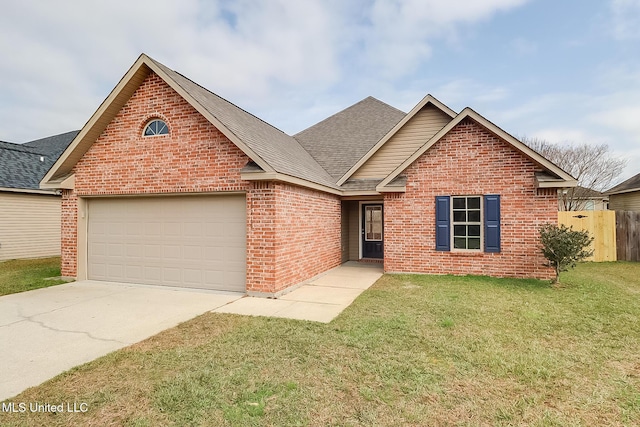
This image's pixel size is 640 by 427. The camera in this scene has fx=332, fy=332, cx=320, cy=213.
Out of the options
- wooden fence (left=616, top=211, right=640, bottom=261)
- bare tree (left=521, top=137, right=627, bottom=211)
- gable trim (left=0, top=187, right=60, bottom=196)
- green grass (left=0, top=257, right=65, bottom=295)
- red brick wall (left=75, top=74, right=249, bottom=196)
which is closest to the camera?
red brick wall (left=75, top=74, right=249, bottom=196)

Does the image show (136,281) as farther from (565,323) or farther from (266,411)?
(565,323)

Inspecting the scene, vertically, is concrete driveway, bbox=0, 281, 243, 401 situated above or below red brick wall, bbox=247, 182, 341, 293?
below

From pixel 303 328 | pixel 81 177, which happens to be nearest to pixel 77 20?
pixel 81 177

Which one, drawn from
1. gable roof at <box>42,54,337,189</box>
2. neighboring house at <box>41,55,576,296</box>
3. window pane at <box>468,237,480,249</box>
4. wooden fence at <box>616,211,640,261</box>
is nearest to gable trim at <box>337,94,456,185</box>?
neighboring house at <box>41,55,576,296</box>

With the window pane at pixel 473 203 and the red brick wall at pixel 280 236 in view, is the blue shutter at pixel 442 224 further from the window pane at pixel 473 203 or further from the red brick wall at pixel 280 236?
the red brick wall at pixel 280 236

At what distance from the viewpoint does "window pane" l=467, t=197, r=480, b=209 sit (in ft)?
33.3

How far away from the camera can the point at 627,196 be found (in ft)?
62.0

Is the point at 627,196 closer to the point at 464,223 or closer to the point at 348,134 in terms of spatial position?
the point at 464,223

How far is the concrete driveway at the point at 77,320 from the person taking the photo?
429cm

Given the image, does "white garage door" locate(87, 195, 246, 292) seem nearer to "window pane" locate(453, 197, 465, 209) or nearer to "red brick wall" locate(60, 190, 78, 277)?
"red brick wall" locate(60, 190, 78, 277)

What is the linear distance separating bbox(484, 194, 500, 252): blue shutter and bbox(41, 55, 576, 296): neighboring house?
30 millimetres

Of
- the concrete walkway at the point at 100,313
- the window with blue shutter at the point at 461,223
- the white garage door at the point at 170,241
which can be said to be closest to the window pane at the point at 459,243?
the window with blue shutter at the point at 461,223

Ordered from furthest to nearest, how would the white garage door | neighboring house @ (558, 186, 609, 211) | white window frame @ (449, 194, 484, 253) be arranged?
neighboring house @ (558, 186, 609, 211)
white window frame @ (449, 194, 484, 253)
the white garage door

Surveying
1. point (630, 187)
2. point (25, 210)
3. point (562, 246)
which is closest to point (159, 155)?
point (562, 246)
